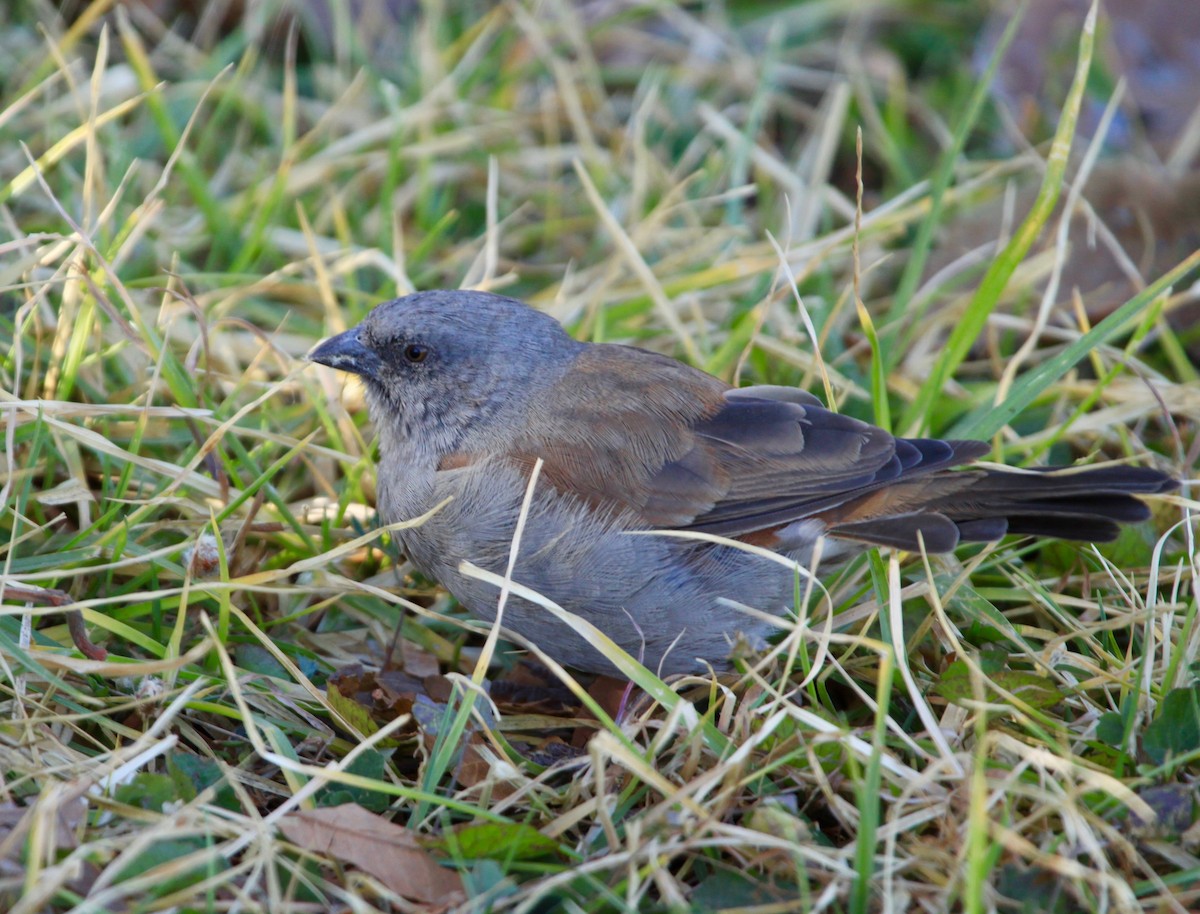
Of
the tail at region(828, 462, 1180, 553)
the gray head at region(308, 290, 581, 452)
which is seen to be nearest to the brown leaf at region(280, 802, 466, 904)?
the gray head at region(308, 290, 581, 452)

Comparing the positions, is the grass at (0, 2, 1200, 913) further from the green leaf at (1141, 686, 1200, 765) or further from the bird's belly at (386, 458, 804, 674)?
the bird's belly at (386, 458, 804, 674)

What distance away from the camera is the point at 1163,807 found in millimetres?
2588

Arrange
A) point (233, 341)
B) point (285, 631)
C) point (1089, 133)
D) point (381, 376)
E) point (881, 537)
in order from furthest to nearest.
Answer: point (1089, 133), point (233, 341), point (381, 376), point (285, 631), point (881, 537)

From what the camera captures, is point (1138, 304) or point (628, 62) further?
point (628, 62)

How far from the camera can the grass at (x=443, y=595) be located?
2.55 meters

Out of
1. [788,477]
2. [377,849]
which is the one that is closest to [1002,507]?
[788,477]

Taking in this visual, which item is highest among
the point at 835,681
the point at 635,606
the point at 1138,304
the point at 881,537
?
the point at 1138,304

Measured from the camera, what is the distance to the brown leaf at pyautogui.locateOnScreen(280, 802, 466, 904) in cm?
256

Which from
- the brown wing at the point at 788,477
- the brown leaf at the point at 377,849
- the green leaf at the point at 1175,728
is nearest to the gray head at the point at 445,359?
the brown wing at the point at 788,477

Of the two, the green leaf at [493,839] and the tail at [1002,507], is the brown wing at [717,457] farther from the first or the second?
the green leaf at [493,839]

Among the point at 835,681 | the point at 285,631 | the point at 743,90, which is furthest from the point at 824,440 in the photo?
the point at 743,90

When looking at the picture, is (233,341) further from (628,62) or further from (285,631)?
(628,62)

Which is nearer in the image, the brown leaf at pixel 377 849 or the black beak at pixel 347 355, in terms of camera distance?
the brown leaf at pixel 377 849

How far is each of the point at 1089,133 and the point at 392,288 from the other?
135 inches
